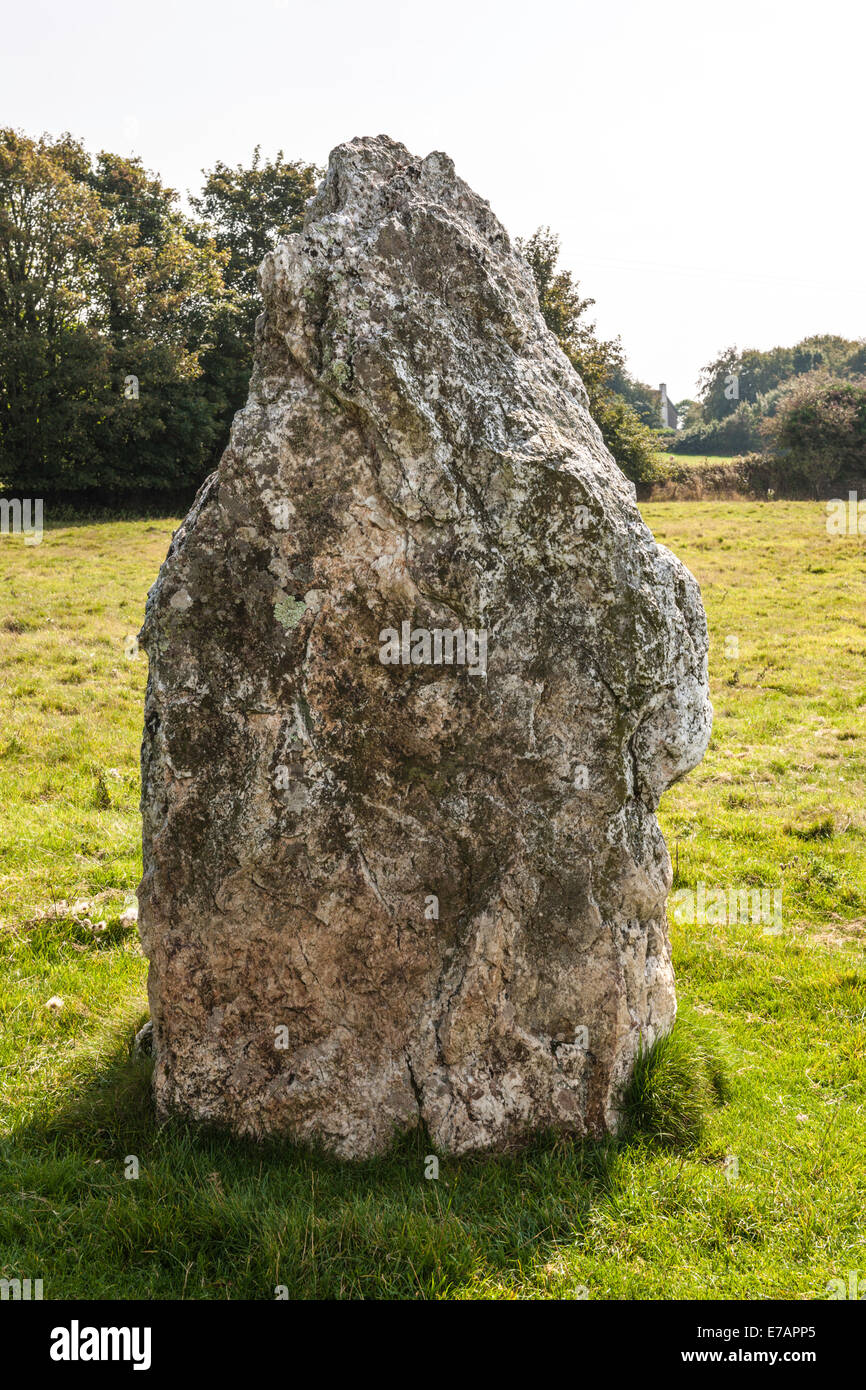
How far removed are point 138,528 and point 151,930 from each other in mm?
24742

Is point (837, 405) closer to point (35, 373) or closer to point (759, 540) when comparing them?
point (759, 540)

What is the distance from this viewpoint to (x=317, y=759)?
483cm

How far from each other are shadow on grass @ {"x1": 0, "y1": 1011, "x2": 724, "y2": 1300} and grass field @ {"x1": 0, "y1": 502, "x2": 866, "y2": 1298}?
0.04 ft

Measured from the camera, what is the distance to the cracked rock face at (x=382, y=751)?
Answer: 15.8 feet

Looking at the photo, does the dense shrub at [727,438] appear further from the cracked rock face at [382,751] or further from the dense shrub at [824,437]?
the cracked rock face at [382,751]

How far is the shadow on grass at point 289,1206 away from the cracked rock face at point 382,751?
0.64ft

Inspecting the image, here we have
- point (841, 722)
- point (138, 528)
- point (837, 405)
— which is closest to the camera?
point (841, 722)

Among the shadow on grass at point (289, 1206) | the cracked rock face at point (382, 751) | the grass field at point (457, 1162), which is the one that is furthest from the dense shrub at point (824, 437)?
the shadow on grass at point (289, 1206)

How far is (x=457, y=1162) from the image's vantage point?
481 centimetres

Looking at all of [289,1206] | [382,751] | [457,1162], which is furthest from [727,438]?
[289,1206]

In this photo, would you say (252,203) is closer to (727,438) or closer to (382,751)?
(727,438)

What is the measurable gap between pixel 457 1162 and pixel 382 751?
2088 millimetres

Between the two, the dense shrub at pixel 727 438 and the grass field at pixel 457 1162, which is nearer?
the grass field at pixel 457 1162
